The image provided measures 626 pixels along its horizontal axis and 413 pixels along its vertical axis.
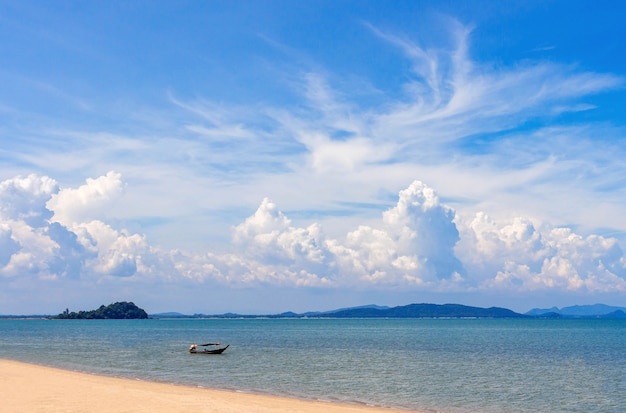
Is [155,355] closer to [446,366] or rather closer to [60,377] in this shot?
[60,377]

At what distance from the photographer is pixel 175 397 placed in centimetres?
3262

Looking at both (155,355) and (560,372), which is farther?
(155,355)

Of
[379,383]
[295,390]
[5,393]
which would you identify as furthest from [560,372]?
[5,393]

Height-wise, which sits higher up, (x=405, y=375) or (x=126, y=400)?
(x=126, y=400)

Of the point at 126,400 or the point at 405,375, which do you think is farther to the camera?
the point at 405,375

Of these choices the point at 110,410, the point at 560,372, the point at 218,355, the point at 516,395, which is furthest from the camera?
the point at 218,355

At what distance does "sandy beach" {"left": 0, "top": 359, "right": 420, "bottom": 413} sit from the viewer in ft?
91.2

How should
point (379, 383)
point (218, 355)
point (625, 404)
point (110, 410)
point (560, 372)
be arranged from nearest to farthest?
point (110, 410) < point (625, 404) < point (379, 383) < point (560, 372) < point (218, 355)

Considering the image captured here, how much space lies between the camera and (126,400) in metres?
30.7

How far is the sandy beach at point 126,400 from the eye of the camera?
2780cm

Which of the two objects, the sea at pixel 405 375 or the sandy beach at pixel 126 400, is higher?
the sandy beach at pixel 126 400

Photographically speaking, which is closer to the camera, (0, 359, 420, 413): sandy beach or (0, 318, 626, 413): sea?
(0, 359, 420, 413): sandy beach

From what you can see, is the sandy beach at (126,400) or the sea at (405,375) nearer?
the sandy beach at (126,400)

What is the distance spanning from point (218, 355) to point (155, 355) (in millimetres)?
8302
